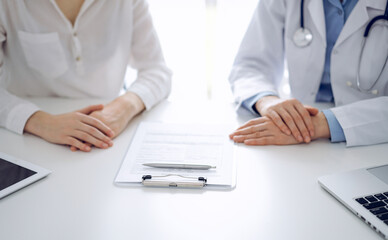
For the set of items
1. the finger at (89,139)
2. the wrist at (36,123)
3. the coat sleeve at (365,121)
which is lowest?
the finger at (89,139)

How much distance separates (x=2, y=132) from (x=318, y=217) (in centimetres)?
88

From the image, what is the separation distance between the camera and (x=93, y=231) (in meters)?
0.61

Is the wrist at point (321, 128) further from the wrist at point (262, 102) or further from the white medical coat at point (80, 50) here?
the white medical coat at point (80, 50)

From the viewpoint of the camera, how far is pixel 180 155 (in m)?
0.84

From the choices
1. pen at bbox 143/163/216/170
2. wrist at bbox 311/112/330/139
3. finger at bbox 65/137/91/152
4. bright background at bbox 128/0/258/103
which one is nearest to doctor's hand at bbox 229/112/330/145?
wrist at bbox 311/112/330/139

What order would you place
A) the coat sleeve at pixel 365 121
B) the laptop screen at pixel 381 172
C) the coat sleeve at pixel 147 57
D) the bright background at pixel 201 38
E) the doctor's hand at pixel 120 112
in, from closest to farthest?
the laptop screen at pixel 381 172 → the coat sleeve at pixel 365 121 → the doctor's hand at pixel 120 112 → the coat sleeve at pixel 147 57 → the bright background at pixel 201 38

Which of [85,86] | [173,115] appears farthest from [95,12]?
[173,115]

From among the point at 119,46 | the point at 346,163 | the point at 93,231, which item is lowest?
the point at 93,231

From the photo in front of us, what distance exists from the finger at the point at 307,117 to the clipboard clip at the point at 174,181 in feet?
1.13

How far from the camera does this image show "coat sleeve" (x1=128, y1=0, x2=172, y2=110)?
3.99 ft

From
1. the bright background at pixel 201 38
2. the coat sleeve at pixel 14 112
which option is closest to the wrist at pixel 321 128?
the coat sleeve at pixel 14 112

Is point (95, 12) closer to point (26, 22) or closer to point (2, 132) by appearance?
point (26, 22)

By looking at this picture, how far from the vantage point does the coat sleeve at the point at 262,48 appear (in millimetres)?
1198

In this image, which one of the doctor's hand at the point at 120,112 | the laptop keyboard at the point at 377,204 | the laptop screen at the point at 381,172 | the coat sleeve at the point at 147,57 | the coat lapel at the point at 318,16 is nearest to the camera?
the laptop keyboard at the point at 377,204
